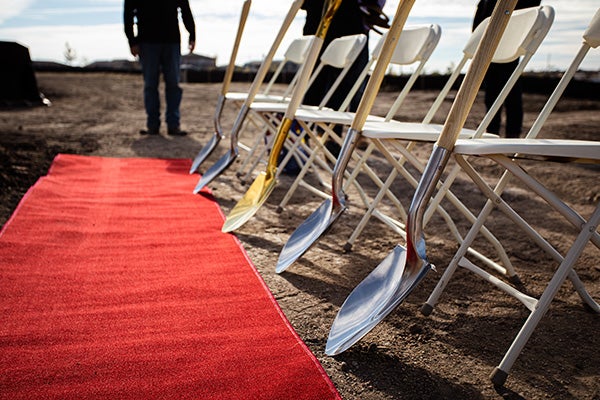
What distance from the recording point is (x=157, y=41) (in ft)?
17.7

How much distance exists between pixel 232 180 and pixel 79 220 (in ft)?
4.46

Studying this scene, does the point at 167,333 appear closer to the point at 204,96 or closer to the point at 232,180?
the point at 232,180

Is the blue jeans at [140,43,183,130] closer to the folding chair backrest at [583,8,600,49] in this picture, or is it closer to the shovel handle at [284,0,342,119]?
the shovel handle at [284,0,342,119]

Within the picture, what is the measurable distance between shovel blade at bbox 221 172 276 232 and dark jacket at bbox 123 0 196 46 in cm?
338

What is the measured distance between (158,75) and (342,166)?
4141 millimetres

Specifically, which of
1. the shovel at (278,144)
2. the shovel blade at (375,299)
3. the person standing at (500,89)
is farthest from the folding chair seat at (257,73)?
the person standing at (500,89)

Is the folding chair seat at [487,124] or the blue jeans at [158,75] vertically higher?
the folding chair seat at [487,124]

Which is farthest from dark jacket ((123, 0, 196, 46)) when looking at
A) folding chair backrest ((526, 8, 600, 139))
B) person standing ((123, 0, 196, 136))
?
folding chair backrest ((526, 8, 600, 139))

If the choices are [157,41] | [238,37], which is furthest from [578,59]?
[157,41]

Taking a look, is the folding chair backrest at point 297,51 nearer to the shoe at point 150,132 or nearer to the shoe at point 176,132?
the shoe at point 176,132

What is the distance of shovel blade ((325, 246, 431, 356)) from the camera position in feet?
4.59

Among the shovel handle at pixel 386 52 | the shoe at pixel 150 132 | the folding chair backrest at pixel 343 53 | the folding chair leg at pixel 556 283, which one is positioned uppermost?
the shovel handle at pixel 386 52

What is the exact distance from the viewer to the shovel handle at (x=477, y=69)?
1.29m

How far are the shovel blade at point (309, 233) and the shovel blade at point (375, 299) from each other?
34 cm
